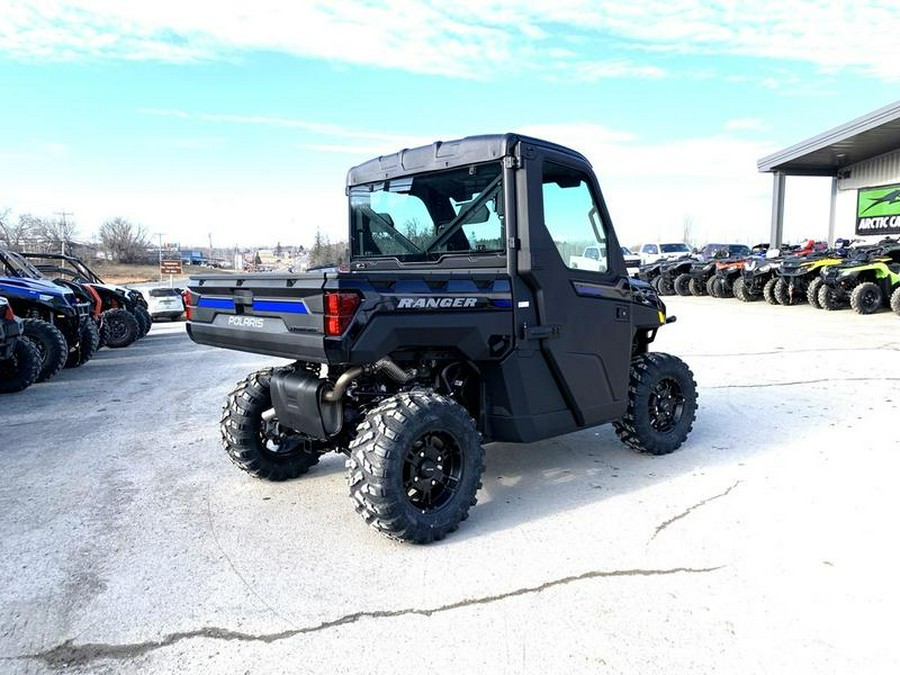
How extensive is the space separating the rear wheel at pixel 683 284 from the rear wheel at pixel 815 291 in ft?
19.8

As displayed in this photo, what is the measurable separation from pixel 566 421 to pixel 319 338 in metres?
1.83

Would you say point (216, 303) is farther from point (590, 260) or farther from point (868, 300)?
point (868, 300)

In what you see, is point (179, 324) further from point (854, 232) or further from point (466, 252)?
point (854, 232)

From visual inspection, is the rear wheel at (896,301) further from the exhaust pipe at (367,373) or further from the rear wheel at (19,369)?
the rear wheel at (19,369)

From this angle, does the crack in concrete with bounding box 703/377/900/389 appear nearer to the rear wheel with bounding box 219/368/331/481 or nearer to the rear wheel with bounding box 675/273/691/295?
the rear wheel with bounding box 219/368/331/481

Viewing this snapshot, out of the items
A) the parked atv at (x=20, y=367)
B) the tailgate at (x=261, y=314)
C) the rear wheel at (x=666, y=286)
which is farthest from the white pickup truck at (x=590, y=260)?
Result: the rear wheel at (x=666, y=286)

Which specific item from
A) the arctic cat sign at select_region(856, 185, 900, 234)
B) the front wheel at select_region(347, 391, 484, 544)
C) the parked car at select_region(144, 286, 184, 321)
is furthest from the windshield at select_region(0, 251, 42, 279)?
the arctic cat sign at select_region(856, 185, 900, 234)

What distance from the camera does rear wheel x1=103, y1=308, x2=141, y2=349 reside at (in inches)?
503

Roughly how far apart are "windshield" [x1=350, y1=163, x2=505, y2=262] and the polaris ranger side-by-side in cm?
1

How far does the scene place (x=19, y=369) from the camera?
26.7ft

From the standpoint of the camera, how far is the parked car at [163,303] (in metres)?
18.9

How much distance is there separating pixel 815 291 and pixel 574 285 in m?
14.3

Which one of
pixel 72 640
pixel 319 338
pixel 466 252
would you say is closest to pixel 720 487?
pixel 466 252

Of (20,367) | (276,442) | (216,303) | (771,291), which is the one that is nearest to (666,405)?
(276,442)
